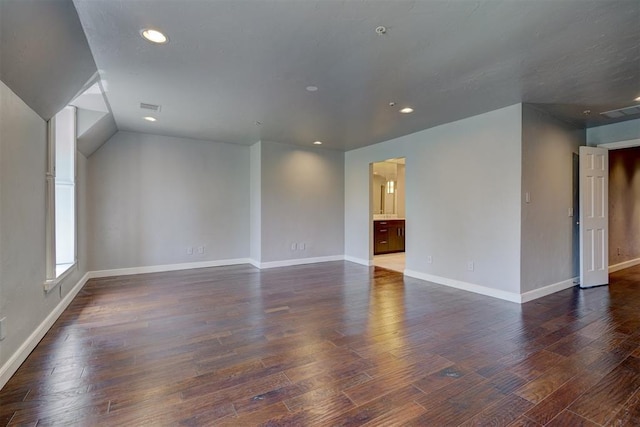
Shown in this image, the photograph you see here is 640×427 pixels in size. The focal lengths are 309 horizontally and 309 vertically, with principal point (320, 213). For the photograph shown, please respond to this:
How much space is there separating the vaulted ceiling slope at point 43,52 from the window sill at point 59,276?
5.08ft

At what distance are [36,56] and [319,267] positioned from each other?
480cm

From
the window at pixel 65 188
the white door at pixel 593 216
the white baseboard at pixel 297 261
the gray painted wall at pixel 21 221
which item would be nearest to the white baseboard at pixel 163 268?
the white baseboard at pixel 297 261

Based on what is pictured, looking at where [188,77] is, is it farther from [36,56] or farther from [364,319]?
[364,319]

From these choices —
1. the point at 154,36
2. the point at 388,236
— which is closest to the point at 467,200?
the point at 388,236

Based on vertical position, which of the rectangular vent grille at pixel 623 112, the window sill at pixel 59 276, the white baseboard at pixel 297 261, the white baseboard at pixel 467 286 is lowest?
the white baseboard at pixel 467 286

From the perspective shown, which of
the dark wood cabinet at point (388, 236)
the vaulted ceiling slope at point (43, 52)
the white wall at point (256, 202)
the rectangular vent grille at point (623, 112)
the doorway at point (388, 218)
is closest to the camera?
the vaulted ceiling slope at point (43, 52)

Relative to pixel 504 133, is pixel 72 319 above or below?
below

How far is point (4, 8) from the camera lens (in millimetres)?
1581

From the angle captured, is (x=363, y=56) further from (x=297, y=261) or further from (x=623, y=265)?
(x=623, y=265)

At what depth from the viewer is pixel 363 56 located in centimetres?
255

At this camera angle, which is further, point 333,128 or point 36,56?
point 333,128

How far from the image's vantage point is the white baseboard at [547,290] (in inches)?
150

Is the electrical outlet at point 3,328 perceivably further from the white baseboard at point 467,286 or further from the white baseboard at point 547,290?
the white baseboard at point 547,290

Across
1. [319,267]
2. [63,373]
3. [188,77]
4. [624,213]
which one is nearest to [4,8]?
[188,77]
